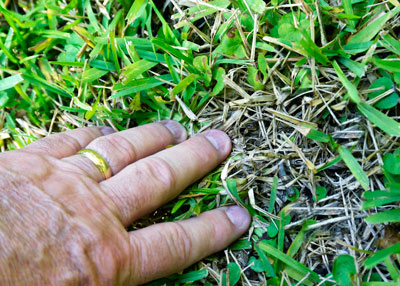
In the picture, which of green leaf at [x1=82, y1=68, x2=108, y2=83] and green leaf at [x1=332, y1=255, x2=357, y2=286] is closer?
green leaf at [x1=332, y1=255, x2=357, y2=286]

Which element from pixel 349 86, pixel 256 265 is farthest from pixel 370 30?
pixel 256 265

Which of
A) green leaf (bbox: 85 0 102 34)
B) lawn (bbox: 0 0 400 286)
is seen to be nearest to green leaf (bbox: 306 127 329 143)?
lawn (bbox: 0 0 400 286)

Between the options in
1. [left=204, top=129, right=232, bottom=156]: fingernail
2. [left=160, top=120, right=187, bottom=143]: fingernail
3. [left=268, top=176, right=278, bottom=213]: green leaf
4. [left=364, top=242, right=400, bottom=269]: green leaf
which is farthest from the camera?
[left=160, top=120, right=187, bottom=143]: fingernail

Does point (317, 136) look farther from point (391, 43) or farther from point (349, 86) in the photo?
point (391, 43)

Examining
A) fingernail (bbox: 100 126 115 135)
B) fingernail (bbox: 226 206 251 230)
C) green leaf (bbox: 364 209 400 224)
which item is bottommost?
fingernail (bbox: 226 206 251 230)

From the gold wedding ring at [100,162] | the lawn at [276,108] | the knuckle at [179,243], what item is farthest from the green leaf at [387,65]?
the gold wedding ring at [100,162]

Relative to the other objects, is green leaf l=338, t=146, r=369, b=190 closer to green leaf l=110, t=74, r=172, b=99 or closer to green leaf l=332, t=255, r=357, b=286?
green leaf l=332, t=255, r=357, b=286

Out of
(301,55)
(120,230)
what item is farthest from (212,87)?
(120,230)
